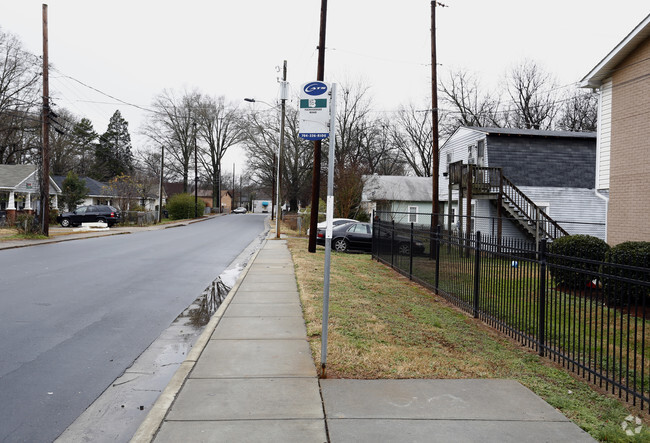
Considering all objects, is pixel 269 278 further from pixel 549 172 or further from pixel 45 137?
pixel 549 172

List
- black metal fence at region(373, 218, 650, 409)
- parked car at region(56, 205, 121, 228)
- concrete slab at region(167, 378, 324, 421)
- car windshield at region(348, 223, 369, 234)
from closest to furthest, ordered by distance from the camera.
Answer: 1. concrete slab at region(167, 378, 324, 421)
2. black metal fence at region(373, 218, 650, 409)
3. car windshield at region(348, 223, 369, 234)
4. parked car at region(56, 205, 121, 228)

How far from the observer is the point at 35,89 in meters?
47.8

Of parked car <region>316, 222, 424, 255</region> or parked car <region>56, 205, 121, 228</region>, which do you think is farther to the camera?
parked car <region>56, 205, 121, 228</region>

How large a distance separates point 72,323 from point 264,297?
3.45 m

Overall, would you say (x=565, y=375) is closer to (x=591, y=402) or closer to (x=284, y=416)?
(x=591, y=402)

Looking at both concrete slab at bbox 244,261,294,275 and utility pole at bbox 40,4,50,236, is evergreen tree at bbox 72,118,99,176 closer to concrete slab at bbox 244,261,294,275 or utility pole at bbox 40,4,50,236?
utility pole at bbox 40,4,50,236

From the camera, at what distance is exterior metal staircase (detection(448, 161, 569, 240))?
73.0 ft

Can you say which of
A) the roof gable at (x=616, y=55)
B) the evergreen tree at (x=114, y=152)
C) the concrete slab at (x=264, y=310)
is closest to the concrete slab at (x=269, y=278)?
the concrete slab at (x=264, y=310)

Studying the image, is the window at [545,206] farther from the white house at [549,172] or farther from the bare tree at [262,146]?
the bare tree at [262,146]

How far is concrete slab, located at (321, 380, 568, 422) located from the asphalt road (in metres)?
2.36

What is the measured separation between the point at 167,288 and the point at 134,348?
4.65m

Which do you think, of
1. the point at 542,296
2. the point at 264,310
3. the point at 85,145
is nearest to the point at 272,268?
the point at 264,310

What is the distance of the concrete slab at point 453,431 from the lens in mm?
3727

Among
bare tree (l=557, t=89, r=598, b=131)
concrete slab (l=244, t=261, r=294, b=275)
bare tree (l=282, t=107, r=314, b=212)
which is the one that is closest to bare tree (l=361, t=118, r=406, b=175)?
bare tree (l=282, t=107, r=314, b=212)
